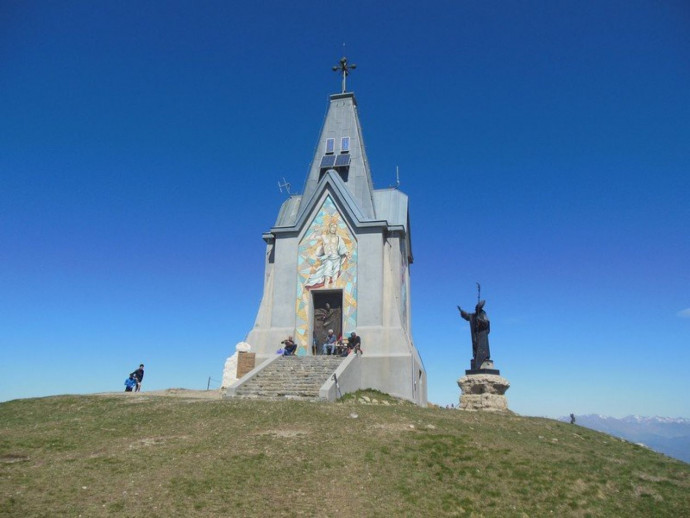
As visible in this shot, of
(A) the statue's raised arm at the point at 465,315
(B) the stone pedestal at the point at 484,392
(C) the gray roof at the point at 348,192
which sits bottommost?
(B) the stone pedestal at the point at 484,392

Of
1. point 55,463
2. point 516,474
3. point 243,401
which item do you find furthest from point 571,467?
point 55,463

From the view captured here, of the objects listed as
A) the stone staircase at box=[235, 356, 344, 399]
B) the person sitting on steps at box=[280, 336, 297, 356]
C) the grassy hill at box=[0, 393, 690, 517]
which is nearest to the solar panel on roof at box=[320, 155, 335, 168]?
the person sitting on steps at box=[280, 336, 297, 356]

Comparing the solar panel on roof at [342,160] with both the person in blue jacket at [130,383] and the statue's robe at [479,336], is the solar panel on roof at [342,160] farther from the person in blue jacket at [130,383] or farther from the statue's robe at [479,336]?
the person in blue jacket at [130,383]

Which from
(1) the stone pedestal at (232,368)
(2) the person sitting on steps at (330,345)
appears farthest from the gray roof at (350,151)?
(1) the stone pedestal at (232,368)

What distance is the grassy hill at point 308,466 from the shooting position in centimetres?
1063

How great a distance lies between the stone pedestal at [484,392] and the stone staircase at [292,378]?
238 inches

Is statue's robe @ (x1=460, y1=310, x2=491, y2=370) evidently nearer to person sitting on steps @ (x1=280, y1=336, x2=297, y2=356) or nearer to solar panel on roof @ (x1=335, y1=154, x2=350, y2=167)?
person sitting on steps @ (x1=280, y1=336, x2=297, y2=356)

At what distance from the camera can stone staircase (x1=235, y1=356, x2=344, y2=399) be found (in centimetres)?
2062

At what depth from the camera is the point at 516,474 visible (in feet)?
42.2

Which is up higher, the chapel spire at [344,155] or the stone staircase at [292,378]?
the chapel spire at [344,155]

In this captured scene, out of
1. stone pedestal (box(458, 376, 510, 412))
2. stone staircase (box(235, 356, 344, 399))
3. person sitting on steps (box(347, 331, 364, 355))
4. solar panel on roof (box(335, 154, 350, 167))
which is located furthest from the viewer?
solar panel on roof (box(335, 154, 350, 167))

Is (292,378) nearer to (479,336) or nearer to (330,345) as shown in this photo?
(330,345)

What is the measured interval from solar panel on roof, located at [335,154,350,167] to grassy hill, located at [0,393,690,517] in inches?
680

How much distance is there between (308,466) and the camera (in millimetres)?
12273
